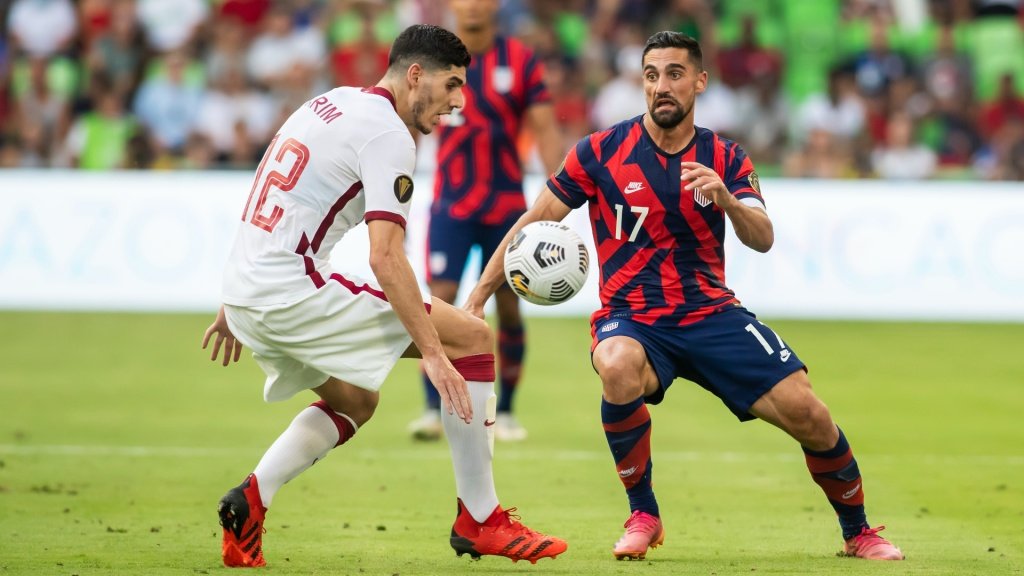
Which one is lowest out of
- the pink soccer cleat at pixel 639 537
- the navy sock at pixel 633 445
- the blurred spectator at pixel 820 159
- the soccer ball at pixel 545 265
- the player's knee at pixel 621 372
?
the pink soccer cleat at pixel 639 537

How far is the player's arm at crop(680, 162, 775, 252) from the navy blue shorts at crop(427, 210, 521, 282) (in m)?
3.57

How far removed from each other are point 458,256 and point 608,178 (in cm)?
329

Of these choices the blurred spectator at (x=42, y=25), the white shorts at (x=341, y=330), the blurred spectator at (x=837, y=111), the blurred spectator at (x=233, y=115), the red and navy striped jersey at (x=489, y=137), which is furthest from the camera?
the blurred spectator at (x=42, y=25)

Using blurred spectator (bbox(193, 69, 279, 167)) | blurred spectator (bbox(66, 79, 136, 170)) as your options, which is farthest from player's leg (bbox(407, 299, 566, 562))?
blurred spectator (bbox(66, 79, 136, 170))

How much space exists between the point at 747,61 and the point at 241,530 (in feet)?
46.6

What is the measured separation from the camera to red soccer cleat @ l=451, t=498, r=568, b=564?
576 centimetres

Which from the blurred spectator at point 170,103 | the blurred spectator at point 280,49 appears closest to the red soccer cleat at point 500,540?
the blurred spectator at point 170,103

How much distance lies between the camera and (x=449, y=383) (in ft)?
18.0

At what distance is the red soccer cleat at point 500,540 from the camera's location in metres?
5.76

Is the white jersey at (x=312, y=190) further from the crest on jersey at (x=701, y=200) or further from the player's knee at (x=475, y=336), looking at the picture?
the crest on jersey at (x=701, y=200)

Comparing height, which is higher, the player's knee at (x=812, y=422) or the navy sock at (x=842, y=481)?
the player's knee at (x=812, y=422)

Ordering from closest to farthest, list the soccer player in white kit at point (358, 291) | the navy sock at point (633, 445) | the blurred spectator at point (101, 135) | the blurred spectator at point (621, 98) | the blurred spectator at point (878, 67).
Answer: the soccer player in white kit at point (358, 291)
the navy sock at point (633, 445)
the blurred spectator at point (101, 135)
the blurred spectator at point (621, 98)
the blurred spectator at point (878, 67)

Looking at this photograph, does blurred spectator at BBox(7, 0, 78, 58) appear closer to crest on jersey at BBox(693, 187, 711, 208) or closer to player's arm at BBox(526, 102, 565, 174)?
player's arm at BBox(526, 102, 565, 174)

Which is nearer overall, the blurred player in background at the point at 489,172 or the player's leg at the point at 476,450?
the player's leg at the point at 476,450
